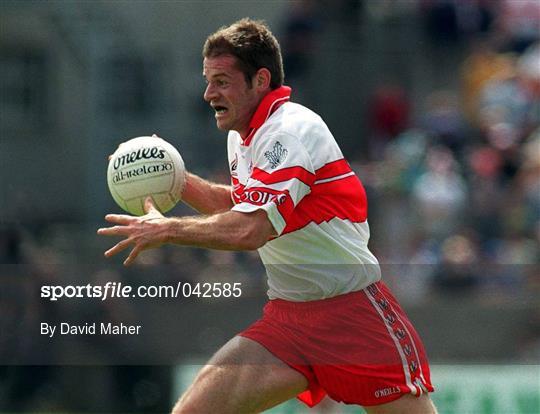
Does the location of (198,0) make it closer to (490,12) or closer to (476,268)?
(490,12)

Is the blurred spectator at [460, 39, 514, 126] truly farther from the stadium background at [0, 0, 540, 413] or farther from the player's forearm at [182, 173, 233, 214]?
the player's forearm at [182, 173, 233, 214]

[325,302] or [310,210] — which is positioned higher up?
[310,210]

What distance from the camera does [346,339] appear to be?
218 inches

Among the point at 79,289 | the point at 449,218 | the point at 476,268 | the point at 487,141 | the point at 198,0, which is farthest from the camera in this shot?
the point at 198,0

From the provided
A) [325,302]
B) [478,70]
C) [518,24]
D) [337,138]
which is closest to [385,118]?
[337,138]

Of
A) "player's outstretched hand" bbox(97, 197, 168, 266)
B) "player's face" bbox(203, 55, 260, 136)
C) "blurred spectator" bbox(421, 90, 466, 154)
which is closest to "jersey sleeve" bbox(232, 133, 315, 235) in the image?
"player's face" bbox(203, 55, 260, 136)

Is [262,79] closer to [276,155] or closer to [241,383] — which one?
[276,155]

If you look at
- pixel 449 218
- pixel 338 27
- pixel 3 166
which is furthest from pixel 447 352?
pixel 3 166

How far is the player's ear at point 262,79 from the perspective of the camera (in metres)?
5.59

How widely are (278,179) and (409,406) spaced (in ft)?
3.59

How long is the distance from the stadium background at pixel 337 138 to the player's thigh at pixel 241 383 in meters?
3.01

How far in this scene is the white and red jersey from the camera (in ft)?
17.6

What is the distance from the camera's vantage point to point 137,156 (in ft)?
18.4

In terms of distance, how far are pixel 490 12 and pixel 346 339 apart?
7.08 m
